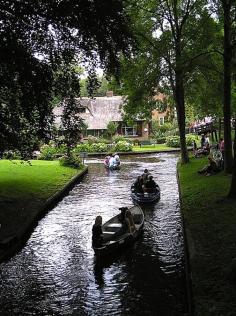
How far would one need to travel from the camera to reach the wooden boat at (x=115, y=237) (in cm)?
1499

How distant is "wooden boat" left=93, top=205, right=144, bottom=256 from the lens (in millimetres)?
14992

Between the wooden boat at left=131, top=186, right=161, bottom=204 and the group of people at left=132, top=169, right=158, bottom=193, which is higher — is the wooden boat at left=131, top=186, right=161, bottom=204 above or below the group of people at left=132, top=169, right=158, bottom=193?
below

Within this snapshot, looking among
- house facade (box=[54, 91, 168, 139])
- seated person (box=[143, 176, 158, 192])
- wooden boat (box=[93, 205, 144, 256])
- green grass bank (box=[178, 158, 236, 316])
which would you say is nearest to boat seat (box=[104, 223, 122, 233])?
wooden boat (box=[93, 205, 144, 256])

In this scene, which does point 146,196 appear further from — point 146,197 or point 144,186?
point 144,186

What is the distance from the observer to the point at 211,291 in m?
9.88

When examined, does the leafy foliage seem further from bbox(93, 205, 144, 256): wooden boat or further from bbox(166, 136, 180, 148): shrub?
bbox(93, 205, 144, 256): wooden boat

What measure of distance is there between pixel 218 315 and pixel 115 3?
10791 millimetres

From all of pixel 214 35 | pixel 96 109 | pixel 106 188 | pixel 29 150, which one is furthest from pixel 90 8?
pixel 96 109

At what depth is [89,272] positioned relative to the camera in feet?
45.8

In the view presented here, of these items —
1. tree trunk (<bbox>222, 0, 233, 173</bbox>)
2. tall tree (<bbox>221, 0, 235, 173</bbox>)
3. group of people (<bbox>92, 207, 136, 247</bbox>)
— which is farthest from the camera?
tree trunk (<bbox>222, 0, 233, 173</bbox>)

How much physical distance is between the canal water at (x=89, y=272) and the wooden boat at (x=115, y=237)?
0.30 metres

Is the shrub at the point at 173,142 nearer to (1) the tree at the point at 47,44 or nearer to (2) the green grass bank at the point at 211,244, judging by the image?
(2) the green grass bank at the point at 211,244

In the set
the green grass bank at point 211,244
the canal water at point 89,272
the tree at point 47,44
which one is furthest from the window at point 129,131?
the tree at point 47,44

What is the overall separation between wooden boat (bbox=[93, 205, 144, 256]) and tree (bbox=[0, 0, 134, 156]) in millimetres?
5277
